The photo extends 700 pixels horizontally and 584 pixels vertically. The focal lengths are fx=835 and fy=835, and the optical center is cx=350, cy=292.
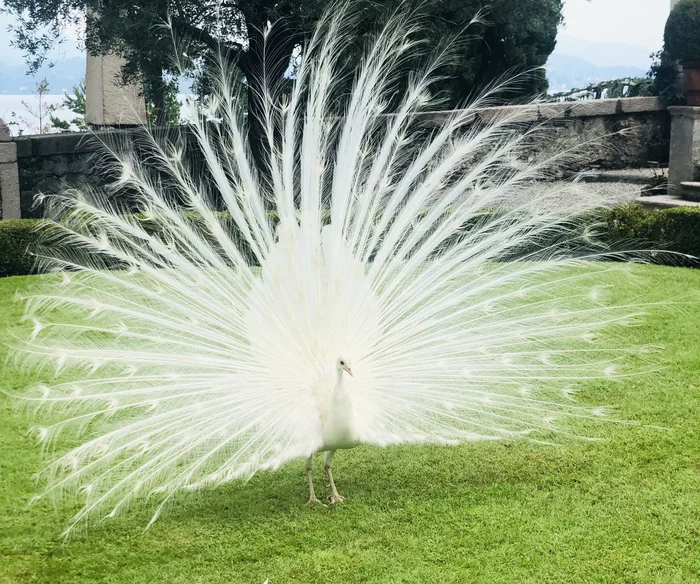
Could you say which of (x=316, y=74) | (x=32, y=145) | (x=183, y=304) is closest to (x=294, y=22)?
(x=32, y=145)

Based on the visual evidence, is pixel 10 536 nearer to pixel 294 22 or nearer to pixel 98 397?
pixel 98 397

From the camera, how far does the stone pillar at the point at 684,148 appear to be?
1088 cm

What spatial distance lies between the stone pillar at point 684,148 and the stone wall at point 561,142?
2.75 ft

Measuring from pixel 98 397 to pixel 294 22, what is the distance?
7.96 m

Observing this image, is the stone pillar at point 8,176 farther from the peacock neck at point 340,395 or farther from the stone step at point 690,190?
the stone step at point 690,190

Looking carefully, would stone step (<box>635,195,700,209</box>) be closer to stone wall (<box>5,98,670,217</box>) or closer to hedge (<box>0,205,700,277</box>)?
stone wall (<box>5,98,670,217</box>)

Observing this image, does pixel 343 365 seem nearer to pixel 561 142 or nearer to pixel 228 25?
pixel 228 25

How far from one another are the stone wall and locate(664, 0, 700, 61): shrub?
1120 millimetres

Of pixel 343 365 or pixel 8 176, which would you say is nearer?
pixel 343 365

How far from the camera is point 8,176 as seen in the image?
35.2 ft

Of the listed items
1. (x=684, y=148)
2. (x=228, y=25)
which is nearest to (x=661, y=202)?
(x=684, y=148)

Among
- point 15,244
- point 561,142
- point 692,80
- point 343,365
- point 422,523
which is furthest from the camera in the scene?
point 561,142

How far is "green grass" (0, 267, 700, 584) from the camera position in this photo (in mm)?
3666

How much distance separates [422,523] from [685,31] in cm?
1045
